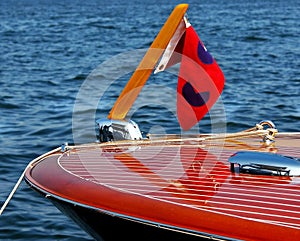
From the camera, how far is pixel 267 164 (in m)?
3.66

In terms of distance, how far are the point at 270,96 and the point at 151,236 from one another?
810 centimetres

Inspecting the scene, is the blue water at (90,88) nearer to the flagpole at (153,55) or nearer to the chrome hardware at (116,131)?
the chrome hardware at (116,131)

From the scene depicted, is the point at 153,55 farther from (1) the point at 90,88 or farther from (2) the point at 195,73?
(1) the point at 90,88

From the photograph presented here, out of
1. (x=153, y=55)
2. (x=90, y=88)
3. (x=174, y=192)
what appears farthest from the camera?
(x=90, y=88)

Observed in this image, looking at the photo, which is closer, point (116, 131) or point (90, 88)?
point (116, 131)

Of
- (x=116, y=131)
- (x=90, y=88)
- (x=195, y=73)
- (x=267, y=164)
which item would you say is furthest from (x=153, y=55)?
(x=90, y=88)

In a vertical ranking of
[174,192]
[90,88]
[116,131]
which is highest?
[90,88]

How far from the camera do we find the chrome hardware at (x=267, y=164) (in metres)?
3.64

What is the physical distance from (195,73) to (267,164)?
1.62m

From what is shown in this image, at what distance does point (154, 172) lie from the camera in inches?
157

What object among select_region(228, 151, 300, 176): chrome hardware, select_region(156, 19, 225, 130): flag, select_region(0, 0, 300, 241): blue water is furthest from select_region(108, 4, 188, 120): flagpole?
select_region(228, 151, 300, 176): chrome hardware

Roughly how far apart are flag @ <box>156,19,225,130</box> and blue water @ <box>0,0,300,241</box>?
1.52 meters

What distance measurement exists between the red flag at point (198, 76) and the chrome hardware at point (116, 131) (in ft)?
1.62

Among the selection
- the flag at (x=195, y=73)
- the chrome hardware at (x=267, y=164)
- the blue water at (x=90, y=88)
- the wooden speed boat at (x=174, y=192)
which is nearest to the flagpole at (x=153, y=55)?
the flag at (x=195, y=73)
